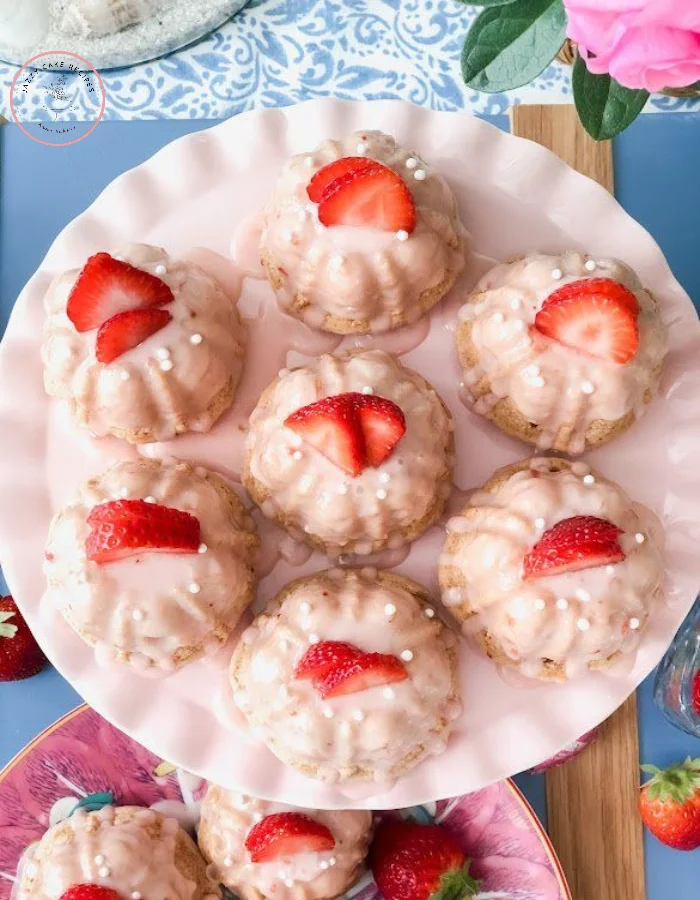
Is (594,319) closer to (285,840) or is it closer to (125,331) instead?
(125,331)

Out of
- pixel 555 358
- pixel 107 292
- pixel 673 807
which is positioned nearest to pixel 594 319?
pixel 555 358

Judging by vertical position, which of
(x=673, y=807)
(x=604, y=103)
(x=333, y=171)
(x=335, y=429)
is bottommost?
(x=673, y=807)

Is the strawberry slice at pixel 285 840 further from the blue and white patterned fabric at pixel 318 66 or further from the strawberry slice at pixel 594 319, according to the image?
the blue and white patterned fabric at pixel 318 66

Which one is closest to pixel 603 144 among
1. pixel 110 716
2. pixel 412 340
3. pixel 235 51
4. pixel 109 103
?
pixel 412 340

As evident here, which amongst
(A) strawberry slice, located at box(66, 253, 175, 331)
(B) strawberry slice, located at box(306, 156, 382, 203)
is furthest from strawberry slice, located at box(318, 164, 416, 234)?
(A) strawberry slice, located at box(66, 253, 175, 331)

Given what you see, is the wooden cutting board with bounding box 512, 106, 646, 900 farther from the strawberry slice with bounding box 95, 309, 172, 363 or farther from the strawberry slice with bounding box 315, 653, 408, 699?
the strawberry slice with bounding box 95, 309, 172, 363

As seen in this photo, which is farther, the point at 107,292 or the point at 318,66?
the point at 318,66

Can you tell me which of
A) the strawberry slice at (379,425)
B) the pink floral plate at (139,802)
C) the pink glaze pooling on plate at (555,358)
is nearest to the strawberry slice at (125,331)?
the strawberry slice at (379,425)
